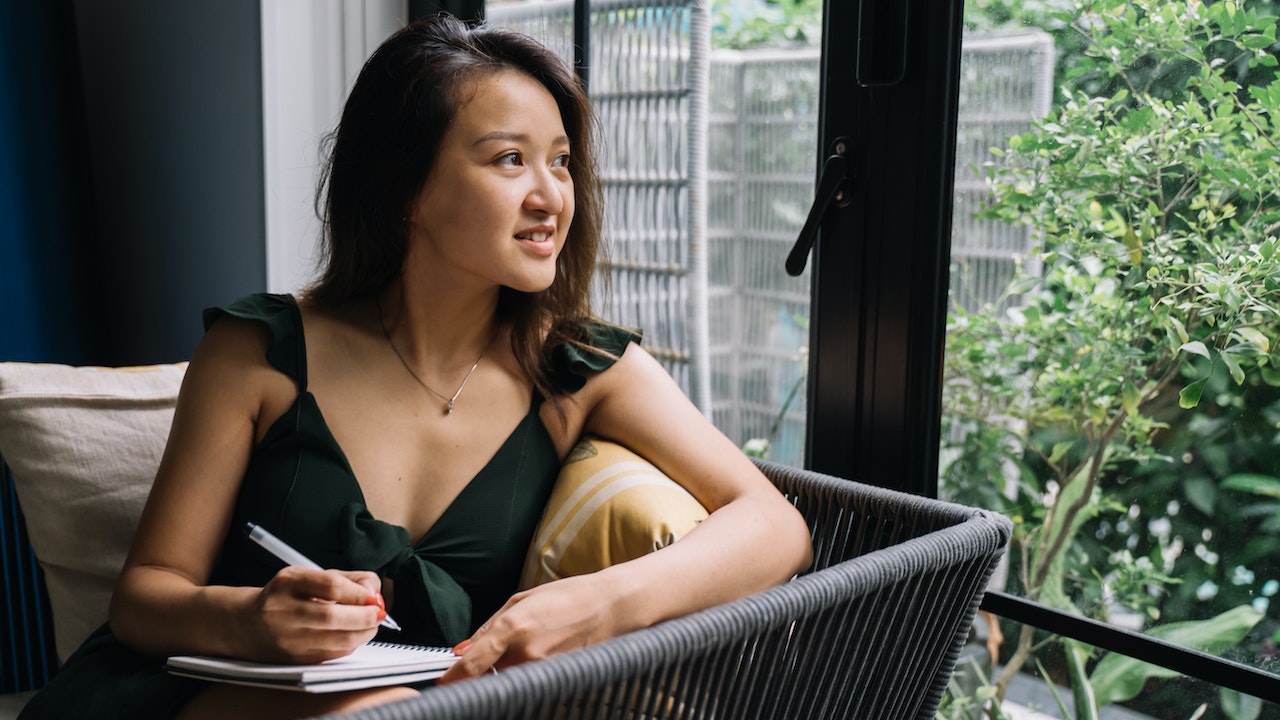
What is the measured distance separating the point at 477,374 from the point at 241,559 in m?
0.35

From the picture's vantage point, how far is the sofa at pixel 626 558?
2.68 feet

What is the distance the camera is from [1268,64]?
1116 mm

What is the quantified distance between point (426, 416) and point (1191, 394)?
89 cm

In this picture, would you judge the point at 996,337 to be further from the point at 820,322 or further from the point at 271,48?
the point at 271,48

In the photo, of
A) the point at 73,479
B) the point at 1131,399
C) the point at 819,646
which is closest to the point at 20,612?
the point at 73,479

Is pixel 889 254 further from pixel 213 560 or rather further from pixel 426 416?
pixel 213 560

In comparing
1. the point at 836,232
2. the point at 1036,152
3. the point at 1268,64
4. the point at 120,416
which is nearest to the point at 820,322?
the point at 836,232

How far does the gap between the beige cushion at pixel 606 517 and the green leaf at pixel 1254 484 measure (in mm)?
584

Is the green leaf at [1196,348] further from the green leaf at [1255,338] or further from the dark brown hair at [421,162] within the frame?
the dark brown hair at [421,162]

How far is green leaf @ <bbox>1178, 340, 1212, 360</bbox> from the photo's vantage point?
1.19m

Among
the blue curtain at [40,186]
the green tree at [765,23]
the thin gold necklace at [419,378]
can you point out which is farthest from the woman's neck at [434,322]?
the blue curtain at [40,186]

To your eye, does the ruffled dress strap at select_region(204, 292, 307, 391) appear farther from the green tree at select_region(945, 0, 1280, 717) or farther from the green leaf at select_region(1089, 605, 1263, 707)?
the green leaf at select_region(1089, 605, 1263, 707)

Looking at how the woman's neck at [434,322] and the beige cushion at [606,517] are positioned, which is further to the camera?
the woman's neck at [434,322]

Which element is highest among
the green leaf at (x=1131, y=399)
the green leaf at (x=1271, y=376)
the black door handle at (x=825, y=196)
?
the black door handle at (x=825, y=196)
